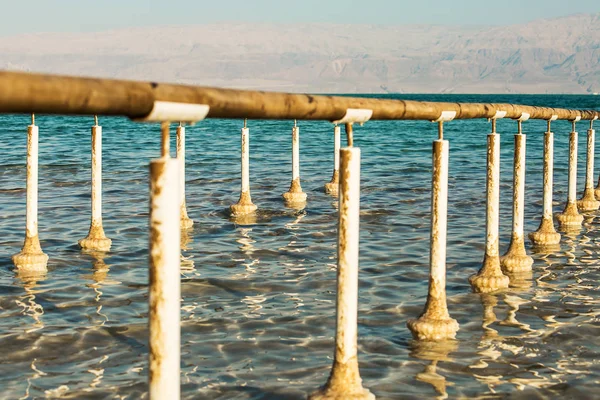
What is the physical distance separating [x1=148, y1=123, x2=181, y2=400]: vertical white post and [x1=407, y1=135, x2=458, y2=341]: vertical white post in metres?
3.31

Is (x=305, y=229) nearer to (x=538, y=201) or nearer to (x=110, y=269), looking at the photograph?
(x=110, y=269)

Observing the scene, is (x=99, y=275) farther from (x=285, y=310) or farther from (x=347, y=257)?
(x=347, y=257)

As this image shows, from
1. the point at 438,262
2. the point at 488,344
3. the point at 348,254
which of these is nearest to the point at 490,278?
the point at 488,344

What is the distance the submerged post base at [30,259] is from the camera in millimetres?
10188

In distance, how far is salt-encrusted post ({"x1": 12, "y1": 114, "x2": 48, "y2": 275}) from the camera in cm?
969

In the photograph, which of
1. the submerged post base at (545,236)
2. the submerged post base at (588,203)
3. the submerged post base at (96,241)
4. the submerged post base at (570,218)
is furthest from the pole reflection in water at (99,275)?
the submerged post base at (588,203)

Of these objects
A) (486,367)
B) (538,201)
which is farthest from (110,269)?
(538,201)

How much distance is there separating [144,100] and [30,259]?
745cm

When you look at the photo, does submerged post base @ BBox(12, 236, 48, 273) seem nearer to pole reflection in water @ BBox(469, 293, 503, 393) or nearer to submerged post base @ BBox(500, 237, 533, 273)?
pole reflection in water @ BBox(469, 293, 503, 393)

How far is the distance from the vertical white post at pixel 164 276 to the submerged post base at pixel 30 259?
7.03 meters

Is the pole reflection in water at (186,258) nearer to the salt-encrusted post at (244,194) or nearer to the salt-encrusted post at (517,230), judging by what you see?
the salt-encrusted post at (244,194)

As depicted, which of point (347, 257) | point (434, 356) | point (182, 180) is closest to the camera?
point (347, 257)

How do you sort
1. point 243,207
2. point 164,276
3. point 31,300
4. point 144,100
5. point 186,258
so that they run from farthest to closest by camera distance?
point 243,207 < point 186,258 < point 31,300 < point 164,276 < point 144,100

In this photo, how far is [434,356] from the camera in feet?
22.5
